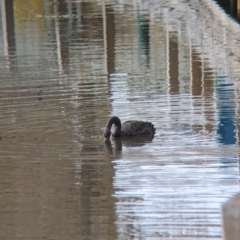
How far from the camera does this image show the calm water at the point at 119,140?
8422 mm

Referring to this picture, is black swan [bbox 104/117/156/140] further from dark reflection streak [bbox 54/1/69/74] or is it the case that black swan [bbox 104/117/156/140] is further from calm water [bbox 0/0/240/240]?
dark reflection streak [bbox 54/1/69/74]

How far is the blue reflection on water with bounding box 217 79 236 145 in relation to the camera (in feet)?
38.4

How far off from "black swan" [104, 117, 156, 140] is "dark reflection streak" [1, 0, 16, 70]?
21.4 feet

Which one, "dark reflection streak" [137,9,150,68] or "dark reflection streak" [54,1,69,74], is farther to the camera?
"dark reflection streak" [137,9,150,68]

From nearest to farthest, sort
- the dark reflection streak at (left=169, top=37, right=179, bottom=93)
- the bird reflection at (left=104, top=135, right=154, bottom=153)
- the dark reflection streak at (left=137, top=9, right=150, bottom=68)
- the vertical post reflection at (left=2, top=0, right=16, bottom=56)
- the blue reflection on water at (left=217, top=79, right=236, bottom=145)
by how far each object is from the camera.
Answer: the bird reflection at (left=104, top=135, right=154, bottom=153)
the blue reflection on water at (left=217, top=79, right=236, bottom=145)
the dark reflection streak at (left=169, top=37, right=179, bottom=93)
the dark reflection streak at (left=137, top=9, right=150, bottom=68)
the vertical post reflection at (left=2, top=0, right=16, bottom=56)

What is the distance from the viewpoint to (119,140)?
39.9ft

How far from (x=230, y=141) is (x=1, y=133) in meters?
2.92

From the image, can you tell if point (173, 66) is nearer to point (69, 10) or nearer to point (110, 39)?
point (110, 39)

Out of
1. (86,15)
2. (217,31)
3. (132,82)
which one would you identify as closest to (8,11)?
(86,15)

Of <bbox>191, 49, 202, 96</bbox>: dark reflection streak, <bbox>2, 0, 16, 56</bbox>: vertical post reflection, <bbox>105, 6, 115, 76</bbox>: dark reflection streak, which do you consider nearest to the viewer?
<bbox>191, 49, 202, 96</bbox>: dark reflection streak

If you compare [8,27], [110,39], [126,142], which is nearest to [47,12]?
[8,27]

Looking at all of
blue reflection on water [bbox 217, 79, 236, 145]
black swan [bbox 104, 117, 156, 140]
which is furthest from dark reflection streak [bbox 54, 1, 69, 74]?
black swan [bbox 104, 117, 156, 140]

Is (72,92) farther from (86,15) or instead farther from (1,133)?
(86,15)

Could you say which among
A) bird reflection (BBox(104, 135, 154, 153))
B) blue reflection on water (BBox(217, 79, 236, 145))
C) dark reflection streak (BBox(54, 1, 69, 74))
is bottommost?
bird reflection (BBox(104, 135, 154, 153))
